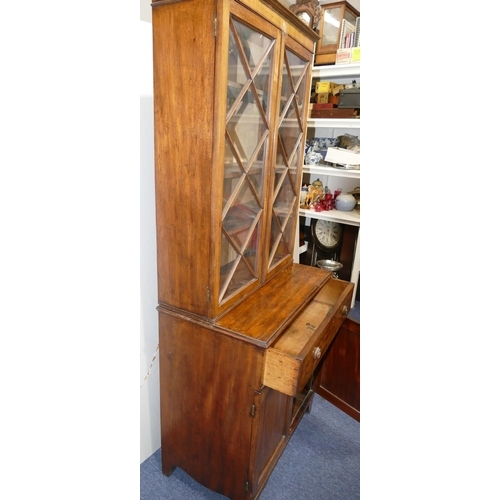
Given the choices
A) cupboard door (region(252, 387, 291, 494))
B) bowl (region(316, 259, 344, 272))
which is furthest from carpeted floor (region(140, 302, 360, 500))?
bowl (region(316, 259, 344, 272))

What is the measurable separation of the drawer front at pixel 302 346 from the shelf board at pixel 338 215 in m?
1.22

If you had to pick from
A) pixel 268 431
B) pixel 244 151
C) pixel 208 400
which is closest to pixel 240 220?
pixel 244 151

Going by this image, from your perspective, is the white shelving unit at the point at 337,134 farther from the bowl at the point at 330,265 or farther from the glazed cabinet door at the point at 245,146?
the glazed cabinet door at the point at 245,146

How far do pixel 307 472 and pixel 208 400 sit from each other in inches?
28.9

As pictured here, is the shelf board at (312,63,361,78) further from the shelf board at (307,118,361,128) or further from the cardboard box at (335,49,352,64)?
the shelf board at (307,118,361,128)

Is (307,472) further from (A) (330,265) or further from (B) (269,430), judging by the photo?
(A) (330,265)

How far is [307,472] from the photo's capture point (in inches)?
63.2

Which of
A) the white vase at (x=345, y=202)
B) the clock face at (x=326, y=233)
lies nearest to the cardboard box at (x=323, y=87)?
the white vase at (x=345, y=202)
